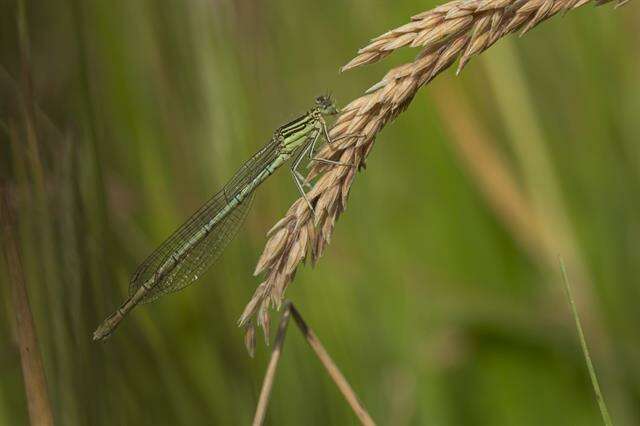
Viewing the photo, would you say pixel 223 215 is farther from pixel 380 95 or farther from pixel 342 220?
pixel 380 95

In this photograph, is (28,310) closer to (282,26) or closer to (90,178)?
(90,178)

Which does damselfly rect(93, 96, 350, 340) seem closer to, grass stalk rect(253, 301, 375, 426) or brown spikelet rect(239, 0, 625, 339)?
grass stalk rect(253, 301, 375, 426)

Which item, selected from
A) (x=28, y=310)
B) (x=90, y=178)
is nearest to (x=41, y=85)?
(x=90, y=178)

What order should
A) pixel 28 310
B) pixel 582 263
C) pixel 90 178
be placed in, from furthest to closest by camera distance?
pixel 582 263, pixel 90 178, pixel 28 310

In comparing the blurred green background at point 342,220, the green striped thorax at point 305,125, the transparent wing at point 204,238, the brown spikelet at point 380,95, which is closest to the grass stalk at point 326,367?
the brown spikelet at point 380,95

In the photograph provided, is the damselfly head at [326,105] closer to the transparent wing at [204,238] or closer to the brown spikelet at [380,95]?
the transparent wing at [204,238]

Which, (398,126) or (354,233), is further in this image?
(398,126)
